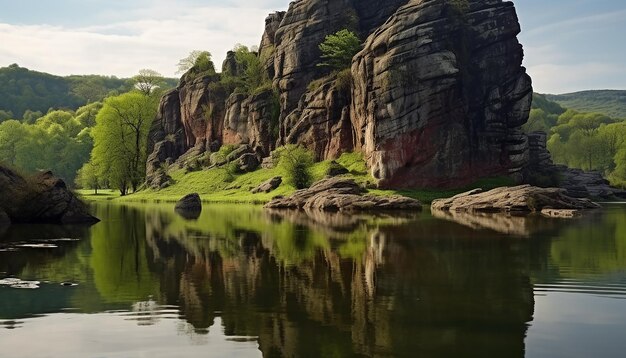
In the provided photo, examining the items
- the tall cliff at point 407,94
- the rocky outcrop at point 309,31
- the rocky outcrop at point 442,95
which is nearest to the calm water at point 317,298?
the rocky outcrop at point 442,95

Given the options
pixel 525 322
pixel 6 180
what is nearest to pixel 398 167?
pixel 6 180

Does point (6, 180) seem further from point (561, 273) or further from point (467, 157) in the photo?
point (467, 157)

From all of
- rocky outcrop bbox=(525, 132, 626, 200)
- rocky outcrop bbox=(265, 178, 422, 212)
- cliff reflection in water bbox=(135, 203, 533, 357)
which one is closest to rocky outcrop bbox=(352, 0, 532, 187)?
rocky outcrop bbox=(525, 132, 626, 200)

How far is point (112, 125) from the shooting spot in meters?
132

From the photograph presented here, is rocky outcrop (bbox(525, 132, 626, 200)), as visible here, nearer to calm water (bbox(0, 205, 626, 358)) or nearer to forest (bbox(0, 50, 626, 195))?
forest (bbox(0, 50, 626, 195))

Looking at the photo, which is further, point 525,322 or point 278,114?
point 278,114

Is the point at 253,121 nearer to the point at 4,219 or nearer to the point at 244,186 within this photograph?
the point at 244,186

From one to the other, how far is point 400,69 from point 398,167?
16.4m

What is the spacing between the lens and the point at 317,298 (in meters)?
20.0

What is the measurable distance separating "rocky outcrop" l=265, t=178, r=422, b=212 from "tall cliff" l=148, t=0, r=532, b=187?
11656 millimetres

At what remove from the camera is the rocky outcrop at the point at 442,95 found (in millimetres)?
96125

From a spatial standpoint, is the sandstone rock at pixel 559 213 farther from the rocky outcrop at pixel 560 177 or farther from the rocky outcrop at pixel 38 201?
the rocky outcrop at pixel 38 201

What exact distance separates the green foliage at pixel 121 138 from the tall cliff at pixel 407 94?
10.5m

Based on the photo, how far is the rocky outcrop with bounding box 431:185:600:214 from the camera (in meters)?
70.4
